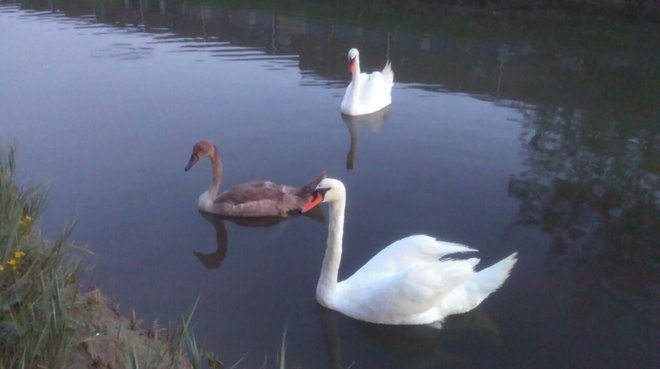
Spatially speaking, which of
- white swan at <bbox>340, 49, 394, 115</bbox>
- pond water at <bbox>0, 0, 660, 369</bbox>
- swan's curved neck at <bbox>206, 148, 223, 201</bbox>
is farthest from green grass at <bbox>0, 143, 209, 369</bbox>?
white swan at <bbox>340, 49, 394, 115</bbox>

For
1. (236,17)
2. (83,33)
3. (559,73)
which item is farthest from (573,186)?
(236,17)

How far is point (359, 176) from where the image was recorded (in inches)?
359

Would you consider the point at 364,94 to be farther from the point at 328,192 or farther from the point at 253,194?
the point at 328,192

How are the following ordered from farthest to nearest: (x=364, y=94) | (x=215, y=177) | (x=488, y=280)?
(x=364, y=94) < (x=215, y=177) < (x=488, y=280)

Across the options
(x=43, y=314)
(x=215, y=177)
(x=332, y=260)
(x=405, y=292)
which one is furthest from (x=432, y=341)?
(x=215, y=177)

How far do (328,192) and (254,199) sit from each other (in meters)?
2.03

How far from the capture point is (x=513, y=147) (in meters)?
10.1

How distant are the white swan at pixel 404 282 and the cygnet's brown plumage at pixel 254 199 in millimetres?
1865

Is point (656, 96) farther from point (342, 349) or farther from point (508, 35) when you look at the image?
point (342, 349)

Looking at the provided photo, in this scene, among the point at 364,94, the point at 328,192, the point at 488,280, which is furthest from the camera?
the point at 364,94

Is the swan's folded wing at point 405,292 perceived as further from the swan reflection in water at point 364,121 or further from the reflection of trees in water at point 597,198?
the swan reflection in water at point 364,121

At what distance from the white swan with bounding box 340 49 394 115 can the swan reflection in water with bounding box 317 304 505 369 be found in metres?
6.26

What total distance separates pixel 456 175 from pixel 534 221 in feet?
5.31

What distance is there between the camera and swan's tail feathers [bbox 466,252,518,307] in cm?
585
